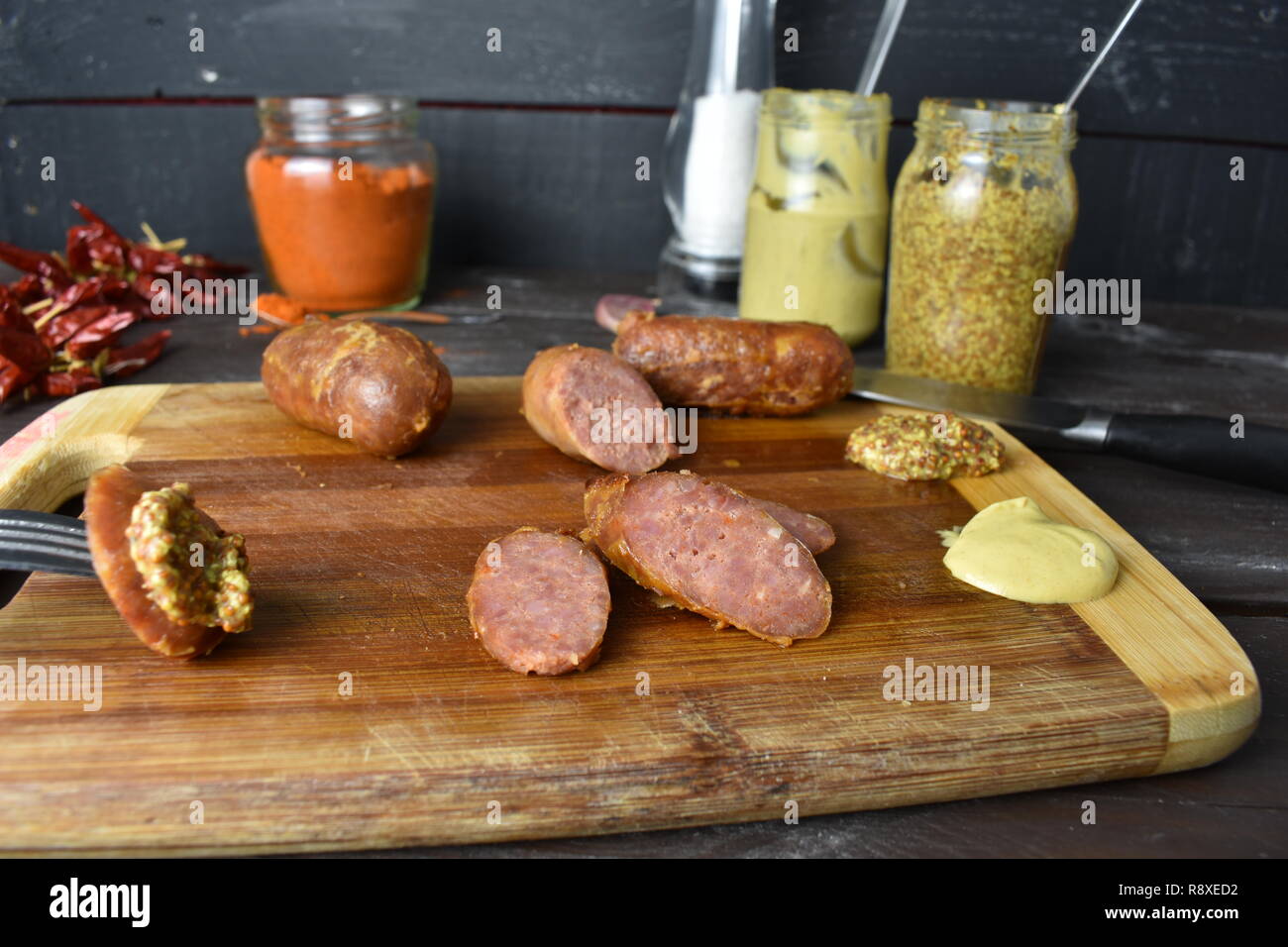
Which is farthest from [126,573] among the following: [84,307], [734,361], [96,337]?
[84,307]

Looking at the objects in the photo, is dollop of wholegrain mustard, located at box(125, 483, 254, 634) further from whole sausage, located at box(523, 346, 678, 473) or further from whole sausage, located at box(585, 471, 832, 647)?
whole sausage, located at box(523, 346, 678, 473)

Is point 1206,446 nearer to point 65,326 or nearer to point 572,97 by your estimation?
point 572,97

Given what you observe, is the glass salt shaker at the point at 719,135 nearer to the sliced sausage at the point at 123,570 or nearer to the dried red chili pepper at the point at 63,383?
the dried red chili pepper at the point at 63,383

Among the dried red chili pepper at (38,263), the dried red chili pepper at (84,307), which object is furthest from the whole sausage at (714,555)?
the dried red chili pepper at (38,263)

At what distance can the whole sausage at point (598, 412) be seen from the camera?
252 centimetres

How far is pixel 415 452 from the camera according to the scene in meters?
2.63

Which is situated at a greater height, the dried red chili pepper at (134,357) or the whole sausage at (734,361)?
the whole sausage at (734,361)

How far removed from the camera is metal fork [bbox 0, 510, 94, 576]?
1.74 metres

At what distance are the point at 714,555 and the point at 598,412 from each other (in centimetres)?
73

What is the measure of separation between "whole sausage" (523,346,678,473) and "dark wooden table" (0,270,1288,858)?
2.86 feet

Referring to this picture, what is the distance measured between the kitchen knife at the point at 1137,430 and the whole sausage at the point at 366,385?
1218mm

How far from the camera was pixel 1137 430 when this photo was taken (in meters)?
2.65

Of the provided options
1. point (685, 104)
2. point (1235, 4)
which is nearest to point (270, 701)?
point (685, 104)

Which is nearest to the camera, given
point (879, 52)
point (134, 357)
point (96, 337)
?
point (96, 337)
